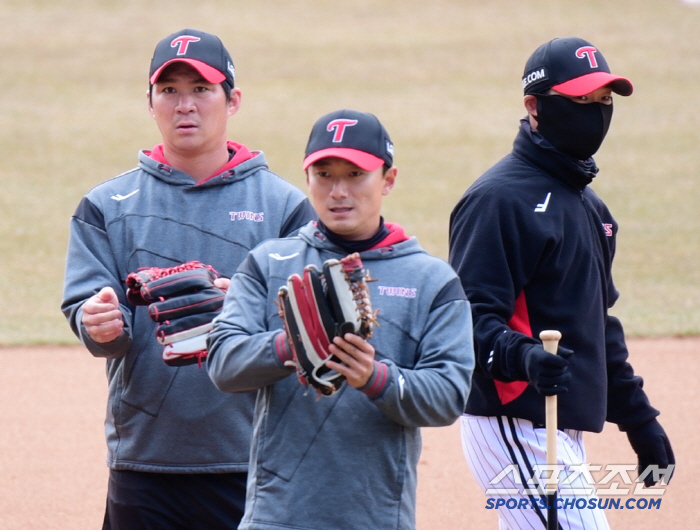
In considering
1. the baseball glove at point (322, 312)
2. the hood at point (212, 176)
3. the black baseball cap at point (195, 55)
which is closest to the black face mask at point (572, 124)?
the hood at point (212, 176)

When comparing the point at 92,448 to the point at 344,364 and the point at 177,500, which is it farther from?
the point at 344,364

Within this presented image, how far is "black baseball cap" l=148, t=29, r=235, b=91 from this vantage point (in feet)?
12.5

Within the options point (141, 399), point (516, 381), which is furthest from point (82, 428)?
point (516, 381)

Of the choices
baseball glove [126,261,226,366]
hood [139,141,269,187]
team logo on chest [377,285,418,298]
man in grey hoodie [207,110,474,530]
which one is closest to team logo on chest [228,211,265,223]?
hood [139,141,269,187]

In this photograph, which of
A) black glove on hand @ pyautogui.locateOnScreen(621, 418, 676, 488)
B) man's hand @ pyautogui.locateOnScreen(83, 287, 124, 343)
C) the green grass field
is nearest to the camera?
man's hand @ pyautogui.locateOnScreen(83, 287, 124, 343)

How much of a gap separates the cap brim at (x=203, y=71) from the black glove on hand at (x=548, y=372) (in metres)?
1.53

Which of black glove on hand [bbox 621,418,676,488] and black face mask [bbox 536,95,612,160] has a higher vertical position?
black face mask [bbox 536,95,612,160]

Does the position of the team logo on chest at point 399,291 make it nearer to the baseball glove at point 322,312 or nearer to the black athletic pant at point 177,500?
the baseball glove at point 322,312

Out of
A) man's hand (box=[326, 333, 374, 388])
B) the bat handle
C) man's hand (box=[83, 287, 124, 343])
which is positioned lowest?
the bat handle

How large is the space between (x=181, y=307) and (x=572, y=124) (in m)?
1.68

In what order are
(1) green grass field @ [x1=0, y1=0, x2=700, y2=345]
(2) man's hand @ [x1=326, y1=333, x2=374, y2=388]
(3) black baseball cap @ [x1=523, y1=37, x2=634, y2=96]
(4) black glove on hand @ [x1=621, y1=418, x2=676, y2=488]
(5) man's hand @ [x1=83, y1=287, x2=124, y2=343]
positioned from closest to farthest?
(2) man's hand @ [x1=326, y1=333, x2=374, y2=388]
(5) man's hand @ [x1=83, y1=287, x2=124, y2=343]
(3) black baseball cap @ [x1=523, y1=37, x2=634, y2=96]
(4) black glove on hand @ [x1=621, y1=418, x2=676, y2=488]
(1) green grass field @ [x1=0, y1=0, x2=700, y2=345]

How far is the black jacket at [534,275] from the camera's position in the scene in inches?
152

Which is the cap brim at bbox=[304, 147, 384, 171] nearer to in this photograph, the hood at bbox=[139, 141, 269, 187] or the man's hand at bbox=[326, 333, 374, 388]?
the man's hand at bbox=[326, 333, 374, 388]

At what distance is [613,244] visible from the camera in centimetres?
428
